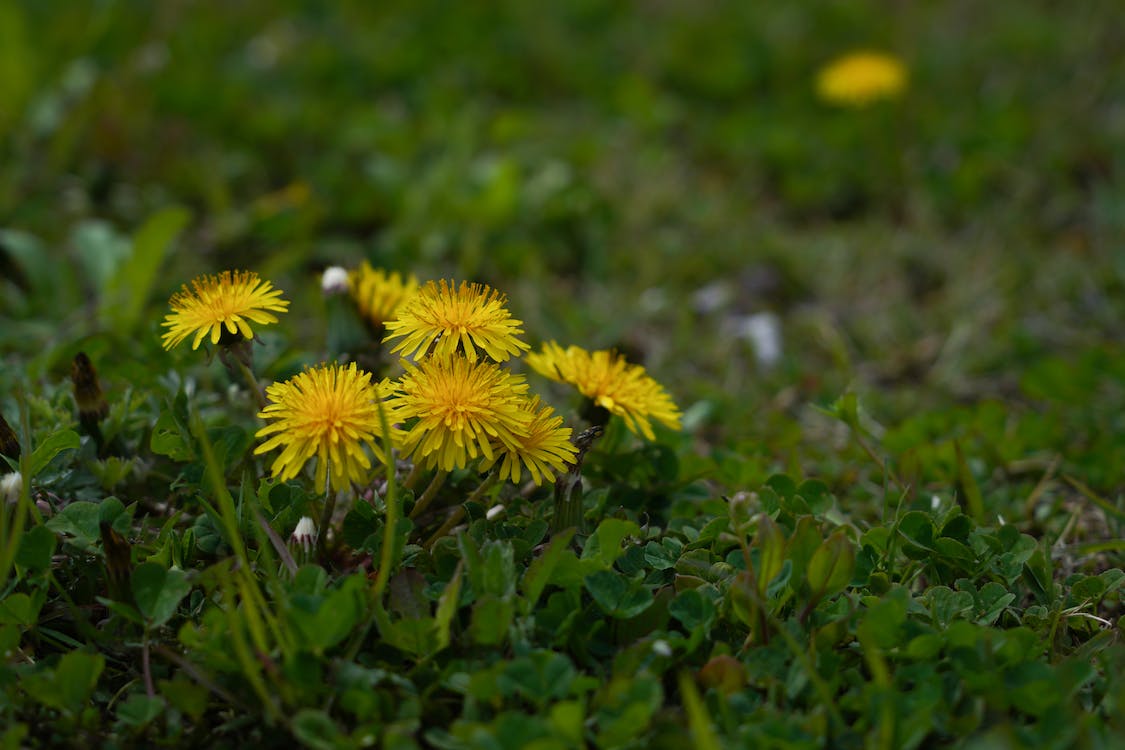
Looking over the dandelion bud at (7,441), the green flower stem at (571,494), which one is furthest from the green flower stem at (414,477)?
the dandelion bud at (7,441)

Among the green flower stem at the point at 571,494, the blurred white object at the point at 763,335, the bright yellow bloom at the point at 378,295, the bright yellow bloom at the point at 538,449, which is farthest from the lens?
the blurred white object at the point at 763,335

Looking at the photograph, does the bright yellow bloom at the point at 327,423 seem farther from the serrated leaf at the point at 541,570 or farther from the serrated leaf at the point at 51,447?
the serrated leaf at the point at 51,447

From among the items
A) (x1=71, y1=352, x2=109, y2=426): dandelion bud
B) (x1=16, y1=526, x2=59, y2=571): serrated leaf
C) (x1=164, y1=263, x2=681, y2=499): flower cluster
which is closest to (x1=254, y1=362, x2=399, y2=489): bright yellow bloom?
(x1=164, y1=263, x2=681, y2=499): flower cluster

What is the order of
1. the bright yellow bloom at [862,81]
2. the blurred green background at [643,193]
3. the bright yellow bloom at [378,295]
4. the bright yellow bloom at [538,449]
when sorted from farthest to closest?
1. the bright yellow bloom at [862,81]
2. the blurred green background at [643,193]
3. the bright yellow bloom at [378,295]
4. the bright yellow bloom at [538,449]

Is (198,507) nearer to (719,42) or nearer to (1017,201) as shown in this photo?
(1017,201)

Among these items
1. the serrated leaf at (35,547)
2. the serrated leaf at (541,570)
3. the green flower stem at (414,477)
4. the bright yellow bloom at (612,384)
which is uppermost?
the serrated leaf at (35,547)

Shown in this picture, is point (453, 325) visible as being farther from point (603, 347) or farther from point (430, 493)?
point (603, 347)

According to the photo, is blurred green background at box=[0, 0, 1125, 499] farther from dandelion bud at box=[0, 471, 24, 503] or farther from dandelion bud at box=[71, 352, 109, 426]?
dandelion bud at box=[0, 471, 24, 503]
